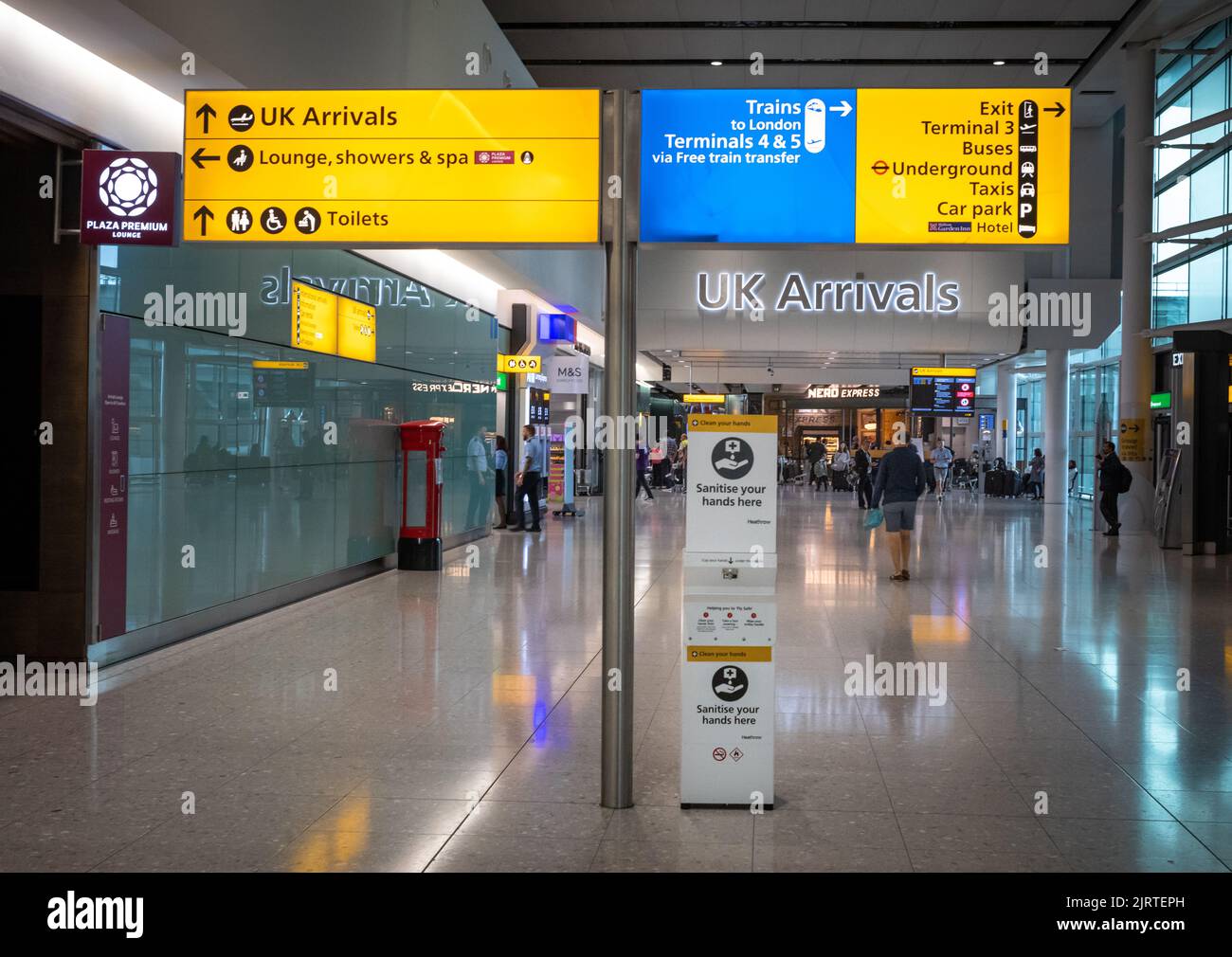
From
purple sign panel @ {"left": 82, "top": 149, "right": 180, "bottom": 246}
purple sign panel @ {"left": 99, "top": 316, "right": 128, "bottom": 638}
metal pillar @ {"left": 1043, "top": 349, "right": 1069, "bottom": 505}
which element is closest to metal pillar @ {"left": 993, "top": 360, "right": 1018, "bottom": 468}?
metal pillar @ {"left": 1043, "top": 349, "right": 1069, "bottom": 505}

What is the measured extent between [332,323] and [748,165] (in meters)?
7.75

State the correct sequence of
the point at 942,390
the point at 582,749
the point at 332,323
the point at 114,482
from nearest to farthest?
the point at 582,749, the point at 114,482, the point at 332,323, the point at 942,390

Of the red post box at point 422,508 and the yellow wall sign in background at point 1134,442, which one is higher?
the yellow wall sign in background at point 1134,442

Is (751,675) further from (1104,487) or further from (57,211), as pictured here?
(1104,487)

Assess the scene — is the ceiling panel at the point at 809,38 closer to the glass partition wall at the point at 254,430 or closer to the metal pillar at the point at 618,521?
the glass partition wall at the point at 254,430

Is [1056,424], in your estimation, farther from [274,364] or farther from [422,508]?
[274,364]

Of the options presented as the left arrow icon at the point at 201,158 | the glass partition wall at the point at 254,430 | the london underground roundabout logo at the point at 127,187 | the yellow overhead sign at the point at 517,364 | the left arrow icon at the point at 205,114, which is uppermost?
the yellow overhead sign at the point at 517,364

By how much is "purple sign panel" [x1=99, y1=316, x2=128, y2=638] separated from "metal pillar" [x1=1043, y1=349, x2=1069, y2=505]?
28.2 m

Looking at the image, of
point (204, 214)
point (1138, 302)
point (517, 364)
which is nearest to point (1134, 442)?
point (1138, 302)

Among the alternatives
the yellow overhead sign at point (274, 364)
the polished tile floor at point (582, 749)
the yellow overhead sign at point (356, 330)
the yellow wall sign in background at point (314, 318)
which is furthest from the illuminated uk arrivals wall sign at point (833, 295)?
the yellow overhead sign at point (274, 364)

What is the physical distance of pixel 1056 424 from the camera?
32.4m

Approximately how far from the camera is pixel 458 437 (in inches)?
717

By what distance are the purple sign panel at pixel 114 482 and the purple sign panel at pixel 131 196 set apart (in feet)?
2.65

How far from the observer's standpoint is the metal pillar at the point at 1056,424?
32125 millimetres
